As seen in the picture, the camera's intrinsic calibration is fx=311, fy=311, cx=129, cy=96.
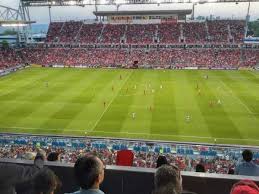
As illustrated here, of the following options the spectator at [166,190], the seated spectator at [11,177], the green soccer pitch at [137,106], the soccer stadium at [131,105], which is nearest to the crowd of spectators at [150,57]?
the soccer stadium at [131,105]

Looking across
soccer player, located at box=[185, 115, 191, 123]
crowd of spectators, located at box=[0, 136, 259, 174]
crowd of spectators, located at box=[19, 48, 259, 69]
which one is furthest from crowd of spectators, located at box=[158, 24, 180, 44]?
crowd of spectators, located at box=[0, 136, 259, 174]

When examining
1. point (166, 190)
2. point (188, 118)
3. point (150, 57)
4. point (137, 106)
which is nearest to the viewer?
point (166, 190)

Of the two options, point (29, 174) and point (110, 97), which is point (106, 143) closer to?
point (110, 97)

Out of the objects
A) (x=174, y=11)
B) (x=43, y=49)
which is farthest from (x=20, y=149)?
(x=174, y=11)

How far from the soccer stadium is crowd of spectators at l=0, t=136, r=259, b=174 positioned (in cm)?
8

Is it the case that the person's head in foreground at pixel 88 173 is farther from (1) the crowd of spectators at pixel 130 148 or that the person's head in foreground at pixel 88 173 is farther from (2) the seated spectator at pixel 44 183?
(1) the crowd of spectators at pixel 130 148

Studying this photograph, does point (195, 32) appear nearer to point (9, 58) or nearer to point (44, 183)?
point (9, 58)

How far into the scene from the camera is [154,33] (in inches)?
2992

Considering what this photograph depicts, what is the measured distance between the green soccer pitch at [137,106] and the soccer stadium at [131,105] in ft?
0.42

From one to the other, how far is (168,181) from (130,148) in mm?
18817

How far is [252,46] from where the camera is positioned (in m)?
68.9

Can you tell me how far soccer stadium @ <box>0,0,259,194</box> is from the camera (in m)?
4.21

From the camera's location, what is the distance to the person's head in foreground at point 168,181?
9.16ft

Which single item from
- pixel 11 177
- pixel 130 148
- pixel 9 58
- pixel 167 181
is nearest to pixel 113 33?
pixel 9 58
